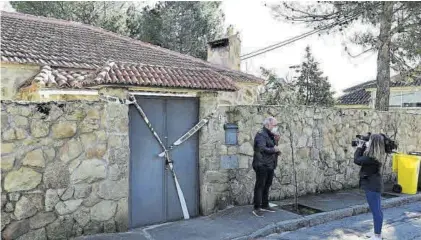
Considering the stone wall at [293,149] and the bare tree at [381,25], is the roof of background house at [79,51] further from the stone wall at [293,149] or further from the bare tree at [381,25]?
the bare tree at [381,25]

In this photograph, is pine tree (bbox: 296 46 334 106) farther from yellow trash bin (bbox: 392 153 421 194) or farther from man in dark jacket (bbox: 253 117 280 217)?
man in dark jacket (bbox: 253 117 280 217)

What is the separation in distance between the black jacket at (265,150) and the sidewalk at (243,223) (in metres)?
0.94

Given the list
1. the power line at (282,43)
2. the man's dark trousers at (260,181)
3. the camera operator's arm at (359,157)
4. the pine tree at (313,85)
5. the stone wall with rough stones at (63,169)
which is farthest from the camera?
the pine tree at (313,85)

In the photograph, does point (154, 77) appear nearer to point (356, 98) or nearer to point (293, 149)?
point (293, 149)

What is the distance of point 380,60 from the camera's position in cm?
1263

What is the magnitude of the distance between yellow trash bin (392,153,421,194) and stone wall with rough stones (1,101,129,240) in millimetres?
6860

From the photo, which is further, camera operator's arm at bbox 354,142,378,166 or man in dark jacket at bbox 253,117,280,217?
man in dark jacket at bbox 253,117,280,217

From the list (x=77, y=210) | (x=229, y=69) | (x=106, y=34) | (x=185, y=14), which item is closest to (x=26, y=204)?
(x=77, y=210)

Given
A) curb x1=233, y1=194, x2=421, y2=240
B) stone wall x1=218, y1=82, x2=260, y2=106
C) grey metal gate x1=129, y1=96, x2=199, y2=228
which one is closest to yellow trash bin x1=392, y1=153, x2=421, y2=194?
curb x1=233, y1=194, x2=421, y2=240

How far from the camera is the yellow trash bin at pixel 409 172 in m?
9.23

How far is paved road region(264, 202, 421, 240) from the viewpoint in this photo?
616 cm

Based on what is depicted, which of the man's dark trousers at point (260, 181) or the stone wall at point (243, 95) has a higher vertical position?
the stone wall at point (243, 95)

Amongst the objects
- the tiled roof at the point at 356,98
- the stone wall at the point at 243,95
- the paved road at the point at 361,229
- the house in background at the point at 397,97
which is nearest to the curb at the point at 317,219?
the paved road at the point at 361,229

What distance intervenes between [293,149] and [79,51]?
7.07 meters
